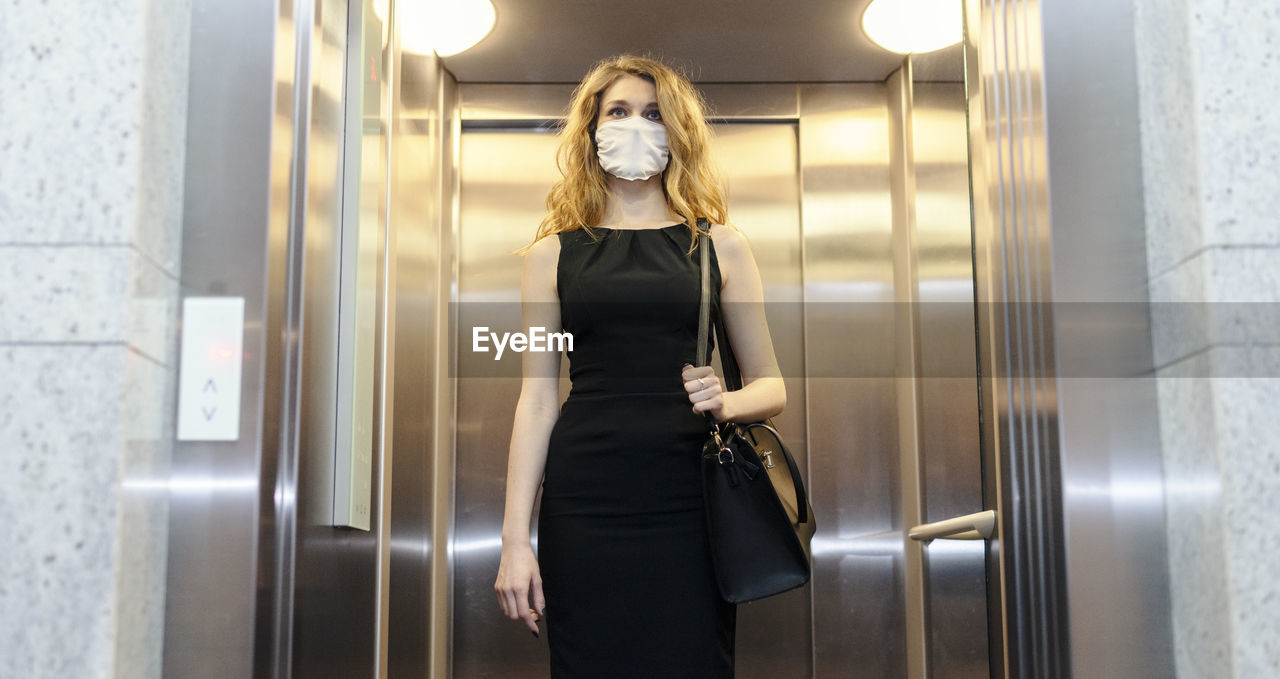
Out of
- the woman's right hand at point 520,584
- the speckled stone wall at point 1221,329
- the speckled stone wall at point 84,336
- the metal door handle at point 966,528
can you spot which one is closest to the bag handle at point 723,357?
the metal door handle at point 966,528

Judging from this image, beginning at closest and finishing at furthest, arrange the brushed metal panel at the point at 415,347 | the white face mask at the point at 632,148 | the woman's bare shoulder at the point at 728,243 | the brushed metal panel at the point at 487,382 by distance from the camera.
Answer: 1. the woman's bare shoulder at the point at 728,243
2. the white face mask at the point at 632,148
3. the brushed metal panel at the point at 415,347
4. the brushed metal panel at the point at 487,382

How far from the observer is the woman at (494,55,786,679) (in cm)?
259

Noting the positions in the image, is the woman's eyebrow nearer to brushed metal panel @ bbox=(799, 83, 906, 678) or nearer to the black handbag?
the black handbag

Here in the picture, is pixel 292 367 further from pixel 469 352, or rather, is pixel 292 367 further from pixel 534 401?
pixel 469 352

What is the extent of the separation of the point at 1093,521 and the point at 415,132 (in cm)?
265

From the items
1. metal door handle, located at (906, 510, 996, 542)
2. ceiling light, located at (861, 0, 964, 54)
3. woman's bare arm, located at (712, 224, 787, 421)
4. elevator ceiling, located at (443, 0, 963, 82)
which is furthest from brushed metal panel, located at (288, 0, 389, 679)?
ceiling light, located at (861, 0, 964, 54)

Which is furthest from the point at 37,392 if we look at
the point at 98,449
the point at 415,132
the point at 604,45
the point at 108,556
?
the point at 604,45

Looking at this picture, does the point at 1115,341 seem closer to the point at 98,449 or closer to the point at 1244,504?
the point at 1244,504

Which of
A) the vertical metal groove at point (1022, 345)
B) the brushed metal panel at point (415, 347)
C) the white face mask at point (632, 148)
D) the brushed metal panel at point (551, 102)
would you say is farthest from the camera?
the brushed metal panel at point (551, 102)

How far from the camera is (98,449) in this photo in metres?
2.06

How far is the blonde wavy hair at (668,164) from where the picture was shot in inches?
116

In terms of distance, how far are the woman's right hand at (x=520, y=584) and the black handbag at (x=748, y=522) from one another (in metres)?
0.37

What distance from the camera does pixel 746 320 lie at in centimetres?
278

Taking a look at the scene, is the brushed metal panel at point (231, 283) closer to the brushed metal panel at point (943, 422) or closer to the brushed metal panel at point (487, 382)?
the brushed metal panel at point (943, 422)
